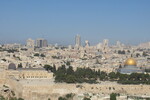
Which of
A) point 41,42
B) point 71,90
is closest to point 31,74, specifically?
point 71,90

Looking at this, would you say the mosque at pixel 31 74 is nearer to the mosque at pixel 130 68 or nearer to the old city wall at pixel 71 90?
the old city wall at pixel 71 90

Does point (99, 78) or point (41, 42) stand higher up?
point (41, 42)

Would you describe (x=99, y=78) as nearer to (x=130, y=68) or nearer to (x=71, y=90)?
(x=71, y=90)

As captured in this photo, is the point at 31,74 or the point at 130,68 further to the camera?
the point at 130,68

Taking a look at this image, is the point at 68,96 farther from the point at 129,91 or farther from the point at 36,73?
the point at 36,73

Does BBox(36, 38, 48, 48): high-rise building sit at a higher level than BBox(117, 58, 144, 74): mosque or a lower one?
higher

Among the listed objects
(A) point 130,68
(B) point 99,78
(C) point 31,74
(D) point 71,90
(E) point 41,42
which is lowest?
(D) point 71,90

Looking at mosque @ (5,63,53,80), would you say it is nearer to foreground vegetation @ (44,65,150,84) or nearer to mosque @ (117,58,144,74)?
foreground vegetation @ (44,65,150,84)

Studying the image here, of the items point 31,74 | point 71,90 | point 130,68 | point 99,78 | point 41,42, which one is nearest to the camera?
point 71,90

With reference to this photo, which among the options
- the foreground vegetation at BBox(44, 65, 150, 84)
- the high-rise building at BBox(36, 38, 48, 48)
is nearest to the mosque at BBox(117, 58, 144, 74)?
the foreground vegetation at BBox(44, 65, 150, 84)

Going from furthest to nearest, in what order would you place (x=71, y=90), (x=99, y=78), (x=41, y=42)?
(x=41, y=42) → (x=99, y=78) → (x=71, y=90)

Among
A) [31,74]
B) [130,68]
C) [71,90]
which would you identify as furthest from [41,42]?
[71,90]

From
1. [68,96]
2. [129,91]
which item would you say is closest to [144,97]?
[129,91]
